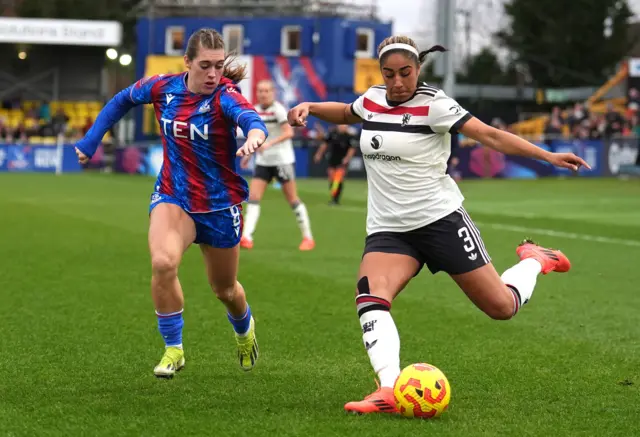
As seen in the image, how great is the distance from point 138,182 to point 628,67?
27879 mm

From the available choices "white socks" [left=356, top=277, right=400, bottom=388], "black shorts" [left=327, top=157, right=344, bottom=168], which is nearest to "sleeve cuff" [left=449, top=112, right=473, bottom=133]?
"white socks" [left=356, top=277, right=400, bottom=388]

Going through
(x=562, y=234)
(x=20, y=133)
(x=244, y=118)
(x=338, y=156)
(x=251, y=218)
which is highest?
(x=244, y=118)

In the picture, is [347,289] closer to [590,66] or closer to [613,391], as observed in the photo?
[613,391]

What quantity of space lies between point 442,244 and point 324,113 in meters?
1.17

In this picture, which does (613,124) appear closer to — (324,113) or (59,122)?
(59,122)

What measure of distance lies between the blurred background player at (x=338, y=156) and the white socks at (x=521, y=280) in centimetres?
1885

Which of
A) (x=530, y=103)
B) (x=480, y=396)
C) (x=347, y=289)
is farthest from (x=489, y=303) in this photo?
(x=530, y=103)

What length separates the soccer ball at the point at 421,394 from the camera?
6488 mm

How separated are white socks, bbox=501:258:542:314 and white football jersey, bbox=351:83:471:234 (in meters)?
0.75

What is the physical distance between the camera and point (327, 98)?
2117 inches

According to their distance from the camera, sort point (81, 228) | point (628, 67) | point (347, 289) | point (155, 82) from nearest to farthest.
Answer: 1. point (155, 82)
2. point (347, 289)
3. point (81, 228)
4. point (628, 67)

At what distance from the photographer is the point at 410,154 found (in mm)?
6934

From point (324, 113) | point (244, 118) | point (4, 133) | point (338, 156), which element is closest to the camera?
point (244, 118)

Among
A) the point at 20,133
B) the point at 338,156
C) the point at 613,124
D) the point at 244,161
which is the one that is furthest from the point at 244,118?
the point at 20,133
